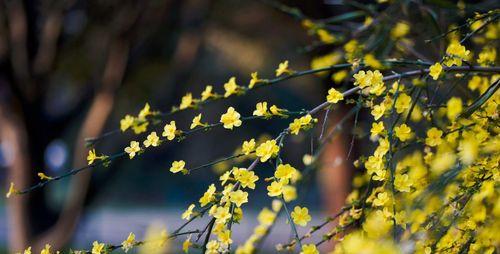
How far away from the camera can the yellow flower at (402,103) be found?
55.9 inches

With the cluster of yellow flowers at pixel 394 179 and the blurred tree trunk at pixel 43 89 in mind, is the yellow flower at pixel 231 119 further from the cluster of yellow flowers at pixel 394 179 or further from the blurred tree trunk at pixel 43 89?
the blurred tree trunk at pixel 43 89

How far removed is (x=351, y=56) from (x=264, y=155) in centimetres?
61

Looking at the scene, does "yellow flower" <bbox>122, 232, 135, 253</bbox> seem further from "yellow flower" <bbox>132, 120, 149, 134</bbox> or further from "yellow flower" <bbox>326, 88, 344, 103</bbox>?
"yellow flower" <bbox>326, 88, 344, 103</bbox>

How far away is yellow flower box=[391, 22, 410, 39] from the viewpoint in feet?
7.64

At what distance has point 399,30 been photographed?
2.37 meters

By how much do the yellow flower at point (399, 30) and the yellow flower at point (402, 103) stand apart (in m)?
0.92

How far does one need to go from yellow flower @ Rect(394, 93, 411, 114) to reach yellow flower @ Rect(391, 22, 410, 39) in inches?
36.2

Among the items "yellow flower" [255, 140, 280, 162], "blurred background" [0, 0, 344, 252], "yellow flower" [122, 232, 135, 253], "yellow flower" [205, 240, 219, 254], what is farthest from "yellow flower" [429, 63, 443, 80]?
"blurred background" [0, 0, 344, 252]

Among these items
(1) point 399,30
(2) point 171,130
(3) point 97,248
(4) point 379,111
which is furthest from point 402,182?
(1) point 399,30

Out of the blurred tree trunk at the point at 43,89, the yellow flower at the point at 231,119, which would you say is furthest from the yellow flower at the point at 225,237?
the blurred tree trunk at the point at 43,89

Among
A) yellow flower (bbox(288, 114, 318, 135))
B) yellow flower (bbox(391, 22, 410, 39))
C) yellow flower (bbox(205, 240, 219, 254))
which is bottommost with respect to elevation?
yellow flower (bbox(205, 240, 219, 254))

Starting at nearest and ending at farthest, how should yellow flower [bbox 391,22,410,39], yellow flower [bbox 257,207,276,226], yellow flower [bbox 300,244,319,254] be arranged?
yellow flower [bbox 300,244,319,254]
yellow flower [bbox 257,207,276,226]
yellow flower [bbox 391,22,410,39]

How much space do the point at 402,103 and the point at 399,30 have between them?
39.9 inches

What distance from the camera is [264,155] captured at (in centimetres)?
135
